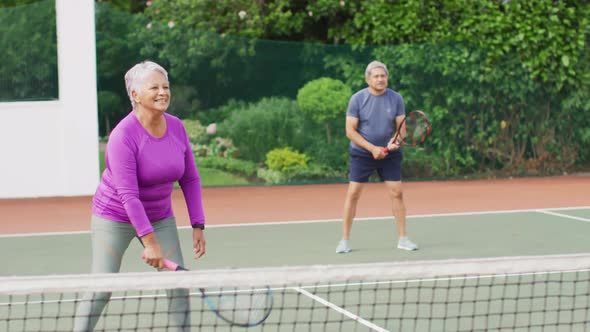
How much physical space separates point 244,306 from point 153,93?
1.03m

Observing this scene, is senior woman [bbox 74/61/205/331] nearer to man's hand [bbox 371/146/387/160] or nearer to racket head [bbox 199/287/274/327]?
racket head [bbox 199/287/274/327]

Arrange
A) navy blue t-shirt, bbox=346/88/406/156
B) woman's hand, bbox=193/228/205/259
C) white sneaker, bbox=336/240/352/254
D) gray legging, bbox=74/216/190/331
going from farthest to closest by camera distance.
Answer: white sneaker, bbox=336/240/352/254, navy blue t-shirt, bbox=346/88/406/156, woman's hand, bbox=193/228/205/259, gray legging, bbox=74/216/190/331

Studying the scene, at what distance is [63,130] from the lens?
1351 centimetres

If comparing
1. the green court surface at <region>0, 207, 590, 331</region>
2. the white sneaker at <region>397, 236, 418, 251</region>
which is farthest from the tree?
the white sneaker at <region>397, 236, 418, 251</region>

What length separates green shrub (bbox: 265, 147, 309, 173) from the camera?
14547mm

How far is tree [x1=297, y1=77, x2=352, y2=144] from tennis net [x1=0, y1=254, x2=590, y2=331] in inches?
295

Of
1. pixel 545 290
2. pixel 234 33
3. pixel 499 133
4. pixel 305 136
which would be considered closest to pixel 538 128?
pixel 499 133

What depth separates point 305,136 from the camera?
48.3ft

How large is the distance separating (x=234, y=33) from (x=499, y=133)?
453cm

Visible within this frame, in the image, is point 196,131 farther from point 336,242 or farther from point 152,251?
point 152,251

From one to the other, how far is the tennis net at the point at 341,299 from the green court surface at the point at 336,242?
1.26 meters

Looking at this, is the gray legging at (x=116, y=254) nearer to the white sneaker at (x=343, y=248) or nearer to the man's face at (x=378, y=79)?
the man's face at (x=378, y=79)

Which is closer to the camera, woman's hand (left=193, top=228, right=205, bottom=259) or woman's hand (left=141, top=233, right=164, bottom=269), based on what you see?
woman's hand (left=141, top=233, right=164, bottom=269)

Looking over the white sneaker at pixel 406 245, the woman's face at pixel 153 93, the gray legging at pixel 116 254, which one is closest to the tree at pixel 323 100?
the white sneaker at pixel 406 245
